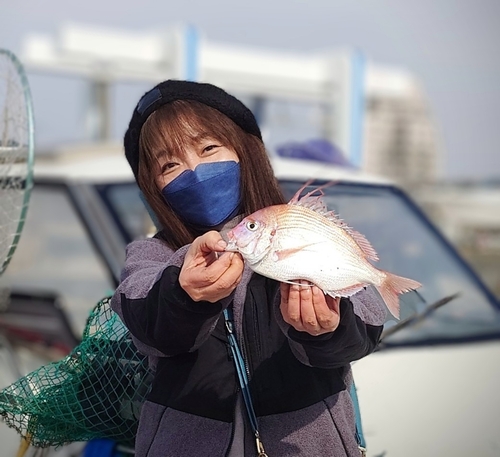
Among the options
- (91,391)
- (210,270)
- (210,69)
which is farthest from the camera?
(210,69)

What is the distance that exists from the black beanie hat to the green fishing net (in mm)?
585

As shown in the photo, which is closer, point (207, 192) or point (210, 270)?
point (210, 270)

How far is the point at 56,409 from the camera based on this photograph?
7.23 ft

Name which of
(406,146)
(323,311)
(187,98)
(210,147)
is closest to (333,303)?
(323,311)

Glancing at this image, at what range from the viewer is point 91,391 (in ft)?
7.16

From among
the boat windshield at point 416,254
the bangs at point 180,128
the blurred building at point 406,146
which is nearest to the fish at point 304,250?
the bangs at point 180,128

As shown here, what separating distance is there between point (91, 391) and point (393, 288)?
1.03 m

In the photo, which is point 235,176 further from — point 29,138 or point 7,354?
point 7,354

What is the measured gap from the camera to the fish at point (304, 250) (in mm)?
1451

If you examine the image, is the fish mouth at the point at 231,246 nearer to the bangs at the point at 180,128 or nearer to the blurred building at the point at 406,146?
the bangs at the point at 180,128

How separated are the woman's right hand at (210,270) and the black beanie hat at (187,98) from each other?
47 cm

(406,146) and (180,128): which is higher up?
(180,128)

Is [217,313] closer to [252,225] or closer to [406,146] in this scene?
[252,225]

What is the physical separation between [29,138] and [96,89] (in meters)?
7.20
